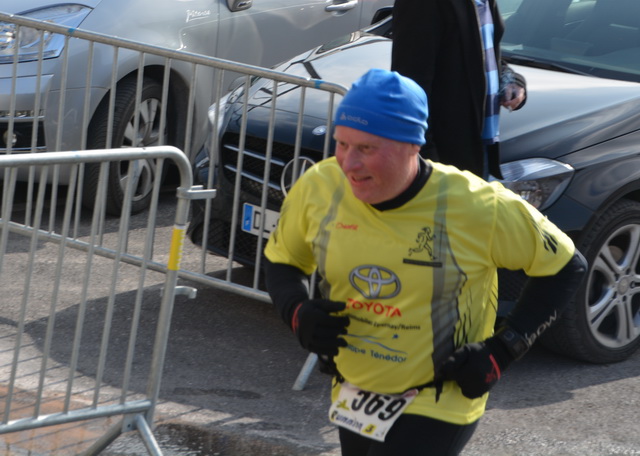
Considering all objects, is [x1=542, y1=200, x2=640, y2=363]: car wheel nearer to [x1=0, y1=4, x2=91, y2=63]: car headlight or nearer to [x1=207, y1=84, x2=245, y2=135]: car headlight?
[x1=207, y1=84, x2=245, y2=135]: car headlight

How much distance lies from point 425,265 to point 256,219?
2524 mm

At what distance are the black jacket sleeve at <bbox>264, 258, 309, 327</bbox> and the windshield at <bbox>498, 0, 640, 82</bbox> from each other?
A: 323cm

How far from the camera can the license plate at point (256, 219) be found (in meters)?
5.15

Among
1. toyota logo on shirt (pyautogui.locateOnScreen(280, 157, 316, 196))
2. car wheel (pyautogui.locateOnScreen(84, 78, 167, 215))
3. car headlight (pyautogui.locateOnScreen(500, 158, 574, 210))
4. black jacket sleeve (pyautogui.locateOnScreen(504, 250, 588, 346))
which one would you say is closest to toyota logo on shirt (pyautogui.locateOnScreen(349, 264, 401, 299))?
black jacket sleeve (pyautogui.locateOnScreen(504, 250, 588, 346))

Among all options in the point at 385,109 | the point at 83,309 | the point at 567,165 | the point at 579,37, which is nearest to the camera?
the point at 385,109

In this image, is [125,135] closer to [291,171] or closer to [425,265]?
[291,171]

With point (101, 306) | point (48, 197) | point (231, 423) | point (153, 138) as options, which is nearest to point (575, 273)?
point (231, 423)

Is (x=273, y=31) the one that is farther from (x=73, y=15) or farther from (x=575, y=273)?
(x=575, y=273)

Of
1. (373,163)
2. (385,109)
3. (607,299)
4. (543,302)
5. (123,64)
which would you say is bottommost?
(607,299)

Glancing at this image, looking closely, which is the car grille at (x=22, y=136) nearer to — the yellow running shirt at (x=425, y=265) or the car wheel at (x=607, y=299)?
the car wheel at (x=607, y=299)

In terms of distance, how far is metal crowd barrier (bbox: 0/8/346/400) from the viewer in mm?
5027

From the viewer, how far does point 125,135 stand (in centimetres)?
690

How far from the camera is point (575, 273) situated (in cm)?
282

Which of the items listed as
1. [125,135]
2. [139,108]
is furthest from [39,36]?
[139,108]
